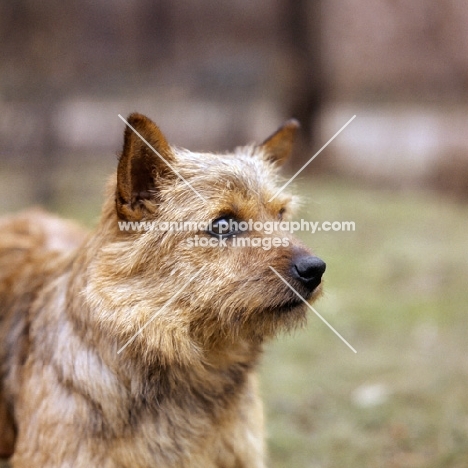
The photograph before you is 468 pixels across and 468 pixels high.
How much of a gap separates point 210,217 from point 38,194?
27.0 feet

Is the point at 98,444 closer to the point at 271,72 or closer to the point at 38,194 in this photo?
the point at 38,194

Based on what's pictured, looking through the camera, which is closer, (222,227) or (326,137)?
(222,227)

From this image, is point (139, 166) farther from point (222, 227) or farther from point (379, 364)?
point (379, 364)

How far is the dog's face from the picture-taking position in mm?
2768

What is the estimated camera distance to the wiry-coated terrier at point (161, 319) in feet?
9.12

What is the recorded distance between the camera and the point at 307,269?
276cm

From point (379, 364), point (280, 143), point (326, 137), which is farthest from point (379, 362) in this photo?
point (326, 137)

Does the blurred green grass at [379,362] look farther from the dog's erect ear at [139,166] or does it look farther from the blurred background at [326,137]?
the dog's erect ear at [139,166]

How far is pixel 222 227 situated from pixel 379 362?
2950 mm

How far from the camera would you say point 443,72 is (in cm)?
1327

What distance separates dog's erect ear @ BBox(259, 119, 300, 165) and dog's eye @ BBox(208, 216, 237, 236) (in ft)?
2.52

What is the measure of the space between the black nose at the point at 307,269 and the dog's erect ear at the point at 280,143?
3.10ft

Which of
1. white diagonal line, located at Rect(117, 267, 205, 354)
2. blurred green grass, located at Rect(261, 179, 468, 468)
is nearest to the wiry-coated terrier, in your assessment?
white diagonal line, located at Rect(117, 267, 205, 354)

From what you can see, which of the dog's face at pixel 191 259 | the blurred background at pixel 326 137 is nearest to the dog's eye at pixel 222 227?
the dog's face at pixel 191 259
